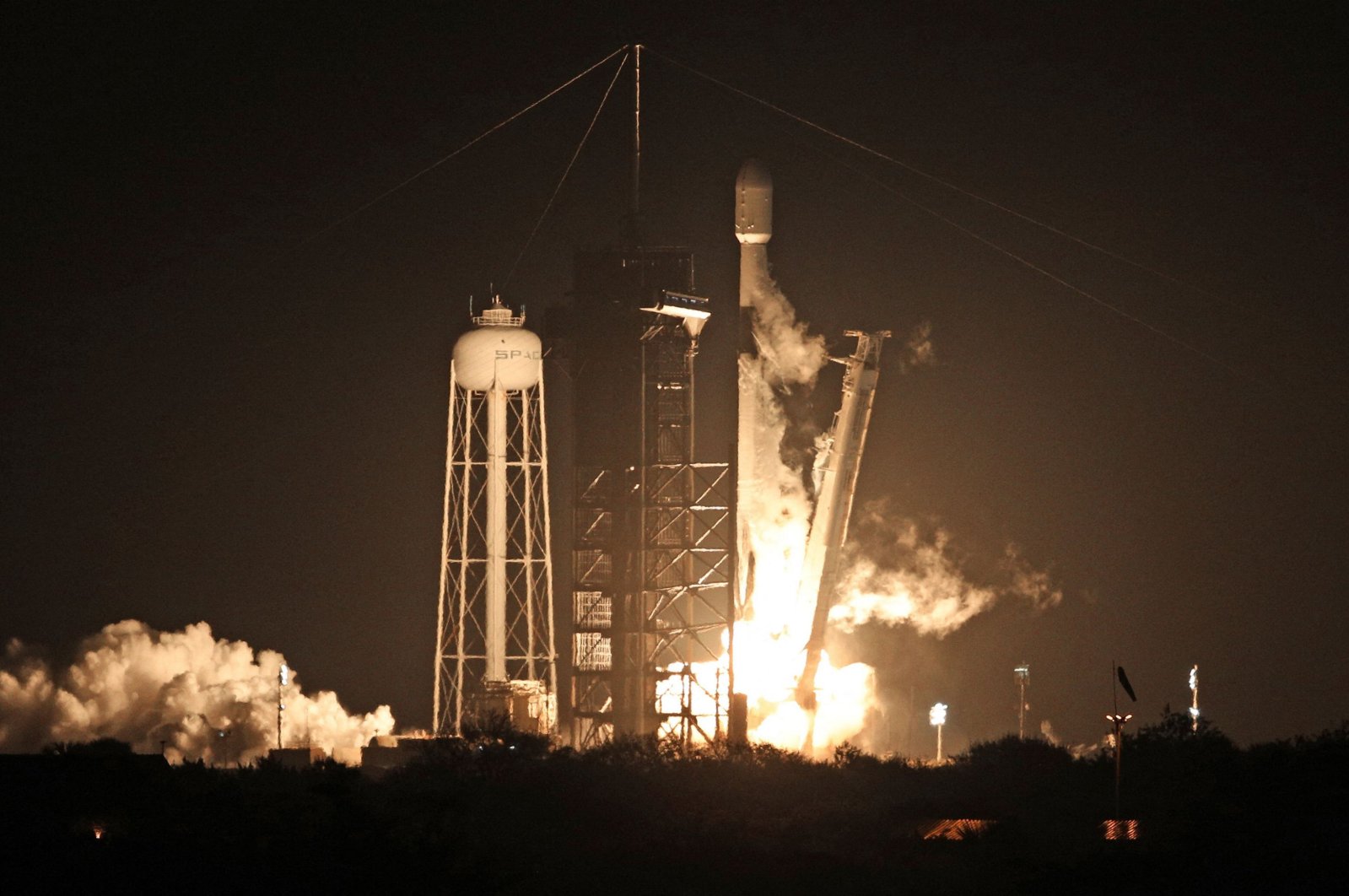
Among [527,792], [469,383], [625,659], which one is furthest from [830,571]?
[527,792]

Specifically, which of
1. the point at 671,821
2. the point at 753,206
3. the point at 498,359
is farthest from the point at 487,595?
the point at 671,821

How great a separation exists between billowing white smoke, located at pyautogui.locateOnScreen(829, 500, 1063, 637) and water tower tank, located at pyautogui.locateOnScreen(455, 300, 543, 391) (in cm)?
1161

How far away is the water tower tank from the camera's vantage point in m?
73.5

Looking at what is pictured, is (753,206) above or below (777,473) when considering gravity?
above

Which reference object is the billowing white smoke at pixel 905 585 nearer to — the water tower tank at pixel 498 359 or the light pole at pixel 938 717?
the light pole at pixel 938 717

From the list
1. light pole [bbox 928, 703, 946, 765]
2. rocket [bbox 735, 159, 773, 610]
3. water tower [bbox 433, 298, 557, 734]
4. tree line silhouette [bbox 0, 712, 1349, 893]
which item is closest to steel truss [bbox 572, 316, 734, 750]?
rocket [bbox 735, 159, 773, 610]

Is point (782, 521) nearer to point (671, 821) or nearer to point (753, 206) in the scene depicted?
point (753, 206)

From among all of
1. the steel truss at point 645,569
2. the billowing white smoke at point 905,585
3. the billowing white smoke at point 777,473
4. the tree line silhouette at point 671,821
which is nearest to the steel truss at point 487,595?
the steel truss at point 645,569

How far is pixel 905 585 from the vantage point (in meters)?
80.7

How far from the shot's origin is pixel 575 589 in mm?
73312

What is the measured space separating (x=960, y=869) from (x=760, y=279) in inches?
931

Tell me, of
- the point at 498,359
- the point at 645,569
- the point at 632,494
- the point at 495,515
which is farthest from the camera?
the point at 495,515

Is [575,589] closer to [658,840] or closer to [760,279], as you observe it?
[760,279]

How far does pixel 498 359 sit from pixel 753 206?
328 inches
